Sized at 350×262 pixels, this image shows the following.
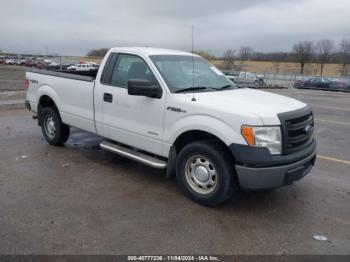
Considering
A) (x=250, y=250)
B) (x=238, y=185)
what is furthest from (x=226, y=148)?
(x=250, y=250)

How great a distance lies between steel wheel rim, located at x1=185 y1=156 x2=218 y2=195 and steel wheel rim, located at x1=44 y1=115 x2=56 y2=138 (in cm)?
345

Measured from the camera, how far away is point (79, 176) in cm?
521

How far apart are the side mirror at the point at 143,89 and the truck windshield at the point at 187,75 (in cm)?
19

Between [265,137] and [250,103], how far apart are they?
0.55 metres

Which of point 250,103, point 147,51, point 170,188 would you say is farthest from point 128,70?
point 250,103

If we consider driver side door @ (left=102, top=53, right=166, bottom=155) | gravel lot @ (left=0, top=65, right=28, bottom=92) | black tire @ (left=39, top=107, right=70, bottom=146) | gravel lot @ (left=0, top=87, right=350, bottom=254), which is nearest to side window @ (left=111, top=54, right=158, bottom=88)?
driver side door @ (left=102, top=53, right=166, bottom=155)

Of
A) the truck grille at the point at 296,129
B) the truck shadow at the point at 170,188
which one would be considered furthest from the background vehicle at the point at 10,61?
the truck grille at the point at 296,129

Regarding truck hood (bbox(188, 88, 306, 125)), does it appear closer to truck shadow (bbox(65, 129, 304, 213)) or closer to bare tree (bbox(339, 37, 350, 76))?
truck shadow (bbox(65, 129, 304, 213))

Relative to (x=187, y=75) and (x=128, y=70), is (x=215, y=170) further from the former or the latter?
(x=128, y=70)

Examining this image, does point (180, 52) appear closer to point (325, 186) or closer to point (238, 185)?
point (238, 185)

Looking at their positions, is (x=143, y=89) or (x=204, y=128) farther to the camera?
(x=143, y=89)

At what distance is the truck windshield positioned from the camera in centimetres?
469

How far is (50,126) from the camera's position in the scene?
6.80m

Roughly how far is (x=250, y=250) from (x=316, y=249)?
2.18 feet
